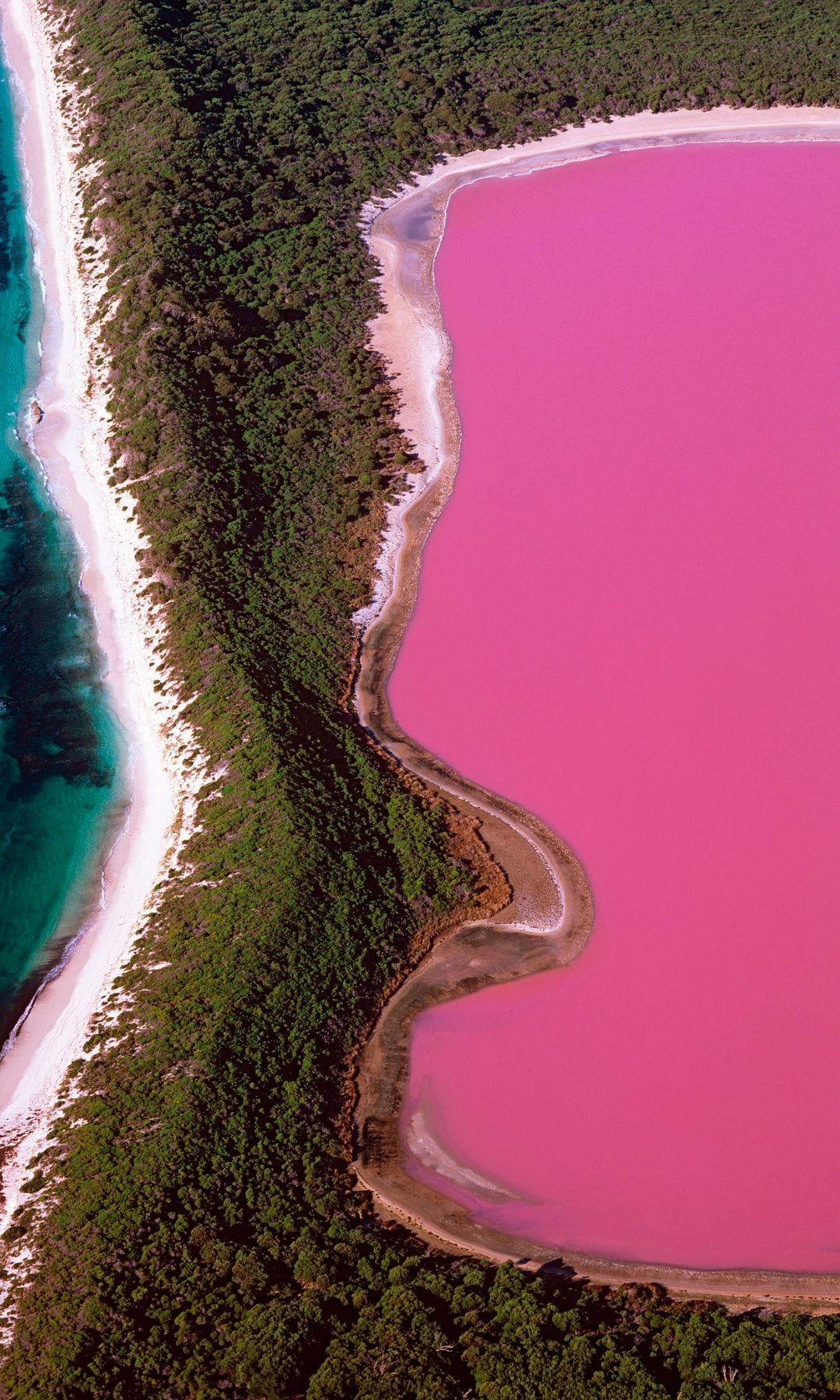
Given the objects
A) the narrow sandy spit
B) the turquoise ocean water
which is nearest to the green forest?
the narrow sandy spit

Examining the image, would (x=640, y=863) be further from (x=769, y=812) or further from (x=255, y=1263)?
(x=255, y=1263)

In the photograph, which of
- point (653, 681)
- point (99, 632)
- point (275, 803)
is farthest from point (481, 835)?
point (99, 632)

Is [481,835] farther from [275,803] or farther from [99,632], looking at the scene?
[99,632]

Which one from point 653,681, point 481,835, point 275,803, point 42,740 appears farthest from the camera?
point 653,681

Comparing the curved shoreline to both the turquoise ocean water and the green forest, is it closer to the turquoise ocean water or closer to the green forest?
the green forest

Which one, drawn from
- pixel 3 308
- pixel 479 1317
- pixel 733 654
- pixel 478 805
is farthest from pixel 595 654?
pixel 3 308

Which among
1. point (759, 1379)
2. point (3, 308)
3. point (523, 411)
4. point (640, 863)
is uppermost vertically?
point (3, 308)
